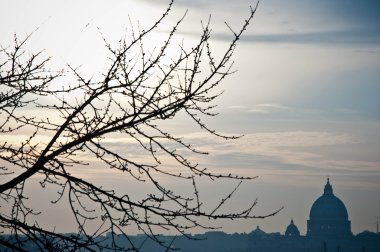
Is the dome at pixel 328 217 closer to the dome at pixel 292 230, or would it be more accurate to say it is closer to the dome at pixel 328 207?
the dome at pixel 328 207

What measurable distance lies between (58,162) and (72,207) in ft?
0.99

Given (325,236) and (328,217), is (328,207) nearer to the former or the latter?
(328,217)

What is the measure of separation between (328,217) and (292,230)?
1608 centimetres

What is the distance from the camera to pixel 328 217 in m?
139

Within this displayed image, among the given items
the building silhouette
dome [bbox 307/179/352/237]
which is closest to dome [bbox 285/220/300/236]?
the building silhouette

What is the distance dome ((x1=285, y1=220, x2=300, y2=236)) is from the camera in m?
153

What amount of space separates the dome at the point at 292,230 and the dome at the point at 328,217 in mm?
10904

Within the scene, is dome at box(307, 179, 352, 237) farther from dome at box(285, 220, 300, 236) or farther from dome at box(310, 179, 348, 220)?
dome at box(285, 220, 300, 236)

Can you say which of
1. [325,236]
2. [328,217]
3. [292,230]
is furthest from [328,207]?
[292,230]

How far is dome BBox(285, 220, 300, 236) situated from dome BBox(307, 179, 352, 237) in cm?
1090

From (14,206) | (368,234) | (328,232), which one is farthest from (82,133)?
(368,234)

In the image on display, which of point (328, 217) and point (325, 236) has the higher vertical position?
point (328, 217)

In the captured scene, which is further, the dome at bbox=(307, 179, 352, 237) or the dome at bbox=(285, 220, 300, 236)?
the dome at bbox=(285, 220, 300, 236)

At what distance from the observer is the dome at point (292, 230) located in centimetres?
15312
